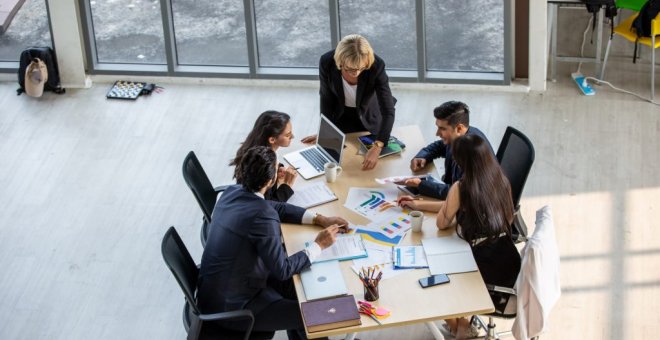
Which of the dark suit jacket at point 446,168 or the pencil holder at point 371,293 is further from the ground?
the dark suit jacket at point 446,168

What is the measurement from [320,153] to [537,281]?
2.02 meters

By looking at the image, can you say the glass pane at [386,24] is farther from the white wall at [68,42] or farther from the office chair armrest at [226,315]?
the office chair armrest at [226,315]

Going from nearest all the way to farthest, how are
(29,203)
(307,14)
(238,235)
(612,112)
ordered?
(238,235), (29,203), (612,112), (307,14)

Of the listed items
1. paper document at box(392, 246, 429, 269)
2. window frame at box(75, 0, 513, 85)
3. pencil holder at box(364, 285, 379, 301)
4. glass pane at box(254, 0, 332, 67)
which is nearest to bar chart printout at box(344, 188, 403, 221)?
paper document at box(392, 246, 429, 269)

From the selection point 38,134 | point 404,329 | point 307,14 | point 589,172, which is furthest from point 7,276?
point 589,172

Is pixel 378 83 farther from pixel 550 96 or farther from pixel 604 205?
pixel 550 96

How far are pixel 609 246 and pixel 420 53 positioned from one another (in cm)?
308

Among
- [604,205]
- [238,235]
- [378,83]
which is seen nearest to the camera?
[238,235]

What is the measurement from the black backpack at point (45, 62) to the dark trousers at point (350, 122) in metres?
3.90

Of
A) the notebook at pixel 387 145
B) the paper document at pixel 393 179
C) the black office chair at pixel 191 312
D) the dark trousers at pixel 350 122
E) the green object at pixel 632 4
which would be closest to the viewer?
the black office chair at pixel 191 312

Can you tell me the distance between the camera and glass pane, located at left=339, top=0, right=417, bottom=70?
945cm

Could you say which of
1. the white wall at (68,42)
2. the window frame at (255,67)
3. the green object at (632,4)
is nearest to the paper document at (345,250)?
the window frame at (255,67)

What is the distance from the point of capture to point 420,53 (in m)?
9.51

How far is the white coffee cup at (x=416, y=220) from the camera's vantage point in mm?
5848
